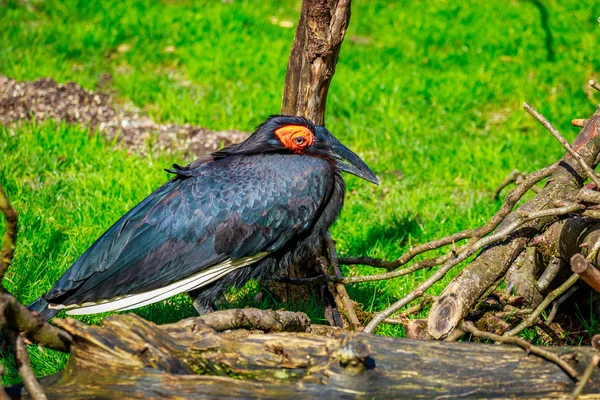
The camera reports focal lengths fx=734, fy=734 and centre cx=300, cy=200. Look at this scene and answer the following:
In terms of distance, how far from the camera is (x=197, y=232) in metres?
3.88

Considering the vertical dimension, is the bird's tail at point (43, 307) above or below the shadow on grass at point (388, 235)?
below

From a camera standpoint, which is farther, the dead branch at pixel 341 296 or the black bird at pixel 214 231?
the dead branch at pixel 341 296

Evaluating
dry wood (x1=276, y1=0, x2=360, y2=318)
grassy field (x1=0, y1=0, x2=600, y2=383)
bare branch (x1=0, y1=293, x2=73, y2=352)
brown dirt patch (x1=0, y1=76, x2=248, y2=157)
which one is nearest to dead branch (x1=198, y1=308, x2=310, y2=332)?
bare branch (x1=0, y1=293, x2=73, y2=352)

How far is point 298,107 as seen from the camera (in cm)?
435

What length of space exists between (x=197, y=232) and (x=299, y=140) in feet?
2.66

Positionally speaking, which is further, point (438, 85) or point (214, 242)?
point (438, 85)

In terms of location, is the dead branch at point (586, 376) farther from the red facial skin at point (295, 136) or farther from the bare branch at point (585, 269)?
the red facial skin at point (295, 136)

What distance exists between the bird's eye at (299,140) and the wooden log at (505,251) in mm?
1181

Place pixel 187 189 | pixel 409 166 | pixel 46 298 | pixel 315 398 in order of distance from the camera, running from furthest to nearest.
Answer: pixel 409 166, pixel 187 189, pixel 46 298, pixel 315 398

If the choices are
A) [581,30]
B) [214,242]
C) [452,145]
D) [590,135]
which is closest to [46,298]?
[214,242]

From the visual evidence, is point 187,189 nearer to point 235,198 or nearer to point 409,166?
point 235,198

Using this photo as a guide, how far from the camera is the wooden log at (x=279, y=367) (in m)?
2.48

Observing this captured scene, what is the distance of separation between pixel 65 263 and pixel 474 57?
16.6 ft

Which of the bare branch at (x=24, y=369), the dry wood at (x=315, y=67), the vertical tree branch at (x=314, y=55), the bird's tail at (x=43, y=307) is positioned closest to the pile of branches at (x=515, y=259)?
the dry wood at (x=315, y=67)
